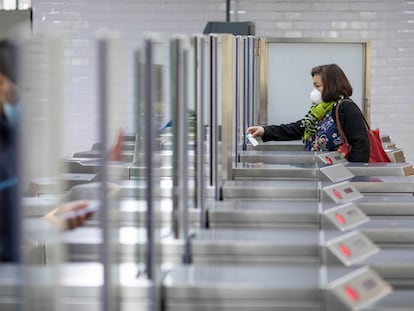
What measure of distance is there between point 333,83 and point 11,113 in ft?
8.69

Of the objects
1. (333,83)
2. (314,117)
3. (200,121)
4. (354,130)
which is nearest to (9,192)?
(200,121)

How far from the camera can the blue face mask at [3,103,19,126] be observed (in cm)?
120

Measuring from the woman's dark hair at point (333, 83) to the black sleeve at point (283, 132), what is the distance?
0.46 meters

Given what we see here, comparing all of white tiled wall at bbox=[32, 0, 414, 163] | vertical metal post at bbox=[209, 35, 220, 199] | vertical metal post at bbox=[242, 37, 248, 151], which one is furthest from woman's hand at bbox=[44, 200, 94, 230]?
white tiled wall at bbox=[32, 0, 414, 163]

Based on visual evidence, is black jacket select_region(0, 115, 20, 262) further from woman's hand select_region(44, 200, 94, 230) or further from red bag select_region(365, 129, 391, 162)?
red bag select_region(365, 129, 391, 162)

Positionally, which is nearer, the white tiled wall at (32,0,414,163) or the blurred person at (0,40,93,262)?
the blurred person at (0,40,93,262)

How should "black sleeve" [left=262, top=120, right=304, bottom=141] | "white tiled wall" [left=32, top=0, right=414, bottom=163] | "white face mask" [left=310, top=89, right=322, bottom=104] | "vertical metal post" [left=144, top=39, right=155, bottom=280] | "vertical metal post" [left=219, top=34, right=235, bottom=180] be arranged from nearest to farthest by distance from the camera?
"vertical metal post" [left=144, top=39, right=155, bottom=280]
"vertical metal post" [left=219, top=34, right=235, bottom=180]
"white face mask" [left=310, top=89, right=322, bottom=104]
"black sleeve" [left=262, top=120, right=304, bottom=141]
"white tiled wall" [left=32, top=0, right=414, bottom=163]

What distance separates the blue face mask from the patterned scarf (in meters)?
2.69

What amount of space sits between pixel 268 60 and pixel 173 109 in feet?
14.3

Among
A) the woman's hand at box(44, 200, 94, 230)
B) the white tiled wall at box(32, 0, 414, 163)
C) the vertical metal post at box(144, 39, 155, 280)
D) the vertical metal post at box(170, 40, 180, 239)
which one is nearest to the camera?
the woman's hand at box(44, 200, 94, 230)

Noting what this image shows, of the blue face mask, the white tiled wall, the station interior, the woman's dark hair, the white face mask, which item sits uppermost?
the white tiled wall

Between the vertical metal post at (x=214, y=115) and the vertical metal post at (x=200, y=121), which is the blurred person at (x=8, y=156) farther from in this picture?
the vertical metal post at (x=214, y=115)

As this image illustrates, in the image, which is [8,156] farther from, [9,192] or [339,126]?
[339,126]

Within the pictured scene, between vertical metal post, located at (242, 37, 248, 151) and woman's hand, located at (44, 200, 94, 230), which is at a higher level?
vertical metal post, located at (242, 37, 248, 151)
